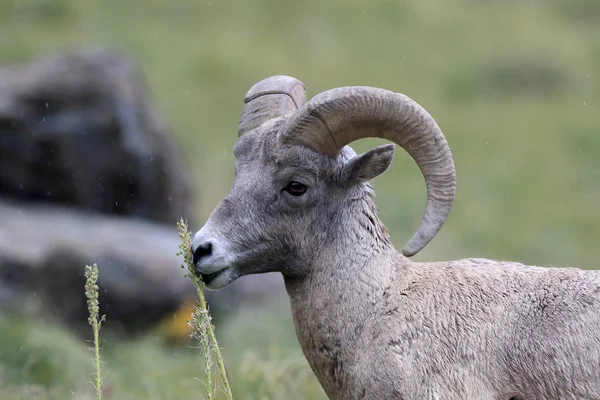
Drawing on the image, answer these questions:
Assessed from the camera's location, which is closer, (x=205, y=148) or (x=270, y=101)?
(x=270, y=101)

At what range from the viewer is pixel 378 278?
6090 millimetres

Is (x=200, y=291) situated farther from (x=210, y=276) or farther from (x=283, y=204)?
(x=283, y=204)

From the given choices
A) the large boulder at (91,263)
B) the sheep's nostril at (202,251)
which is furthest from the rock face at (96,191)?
the sheep's nostril at (202,251)

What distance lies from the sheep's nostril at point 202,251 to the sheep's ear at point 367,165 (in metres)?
0.90

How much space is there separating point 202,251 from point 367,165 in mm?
1081

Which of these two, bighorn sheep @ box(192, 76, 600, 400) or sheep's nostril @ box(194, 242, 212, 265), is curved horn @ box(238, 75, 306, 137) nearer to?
bighorn sheep @ box(192, 76, 600, 400)

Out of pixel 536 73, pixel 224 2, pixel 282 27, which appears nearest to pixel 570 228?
pixel 536 73

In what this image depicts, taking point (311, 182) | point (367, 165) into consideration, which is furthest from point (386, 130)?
point (311, 182)

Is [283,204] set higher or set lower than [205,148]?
lower

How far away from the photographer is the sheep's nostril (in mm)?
5781

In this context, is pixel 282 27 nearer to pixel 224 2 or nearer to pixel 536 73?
pixel 224 2

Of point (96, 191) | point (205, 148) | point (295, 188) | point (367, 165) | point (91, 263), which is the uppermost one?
point (205, 148)

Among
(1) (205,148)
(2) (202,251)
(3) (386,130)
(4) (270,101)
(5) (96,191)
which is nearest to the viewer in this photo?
(2) (202,251)

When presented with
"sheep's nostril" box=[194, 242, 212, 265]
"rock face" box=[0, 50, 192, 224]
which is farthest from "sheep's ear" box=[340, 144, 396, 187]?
"rock face" box=[0, 50, 192, 224]
